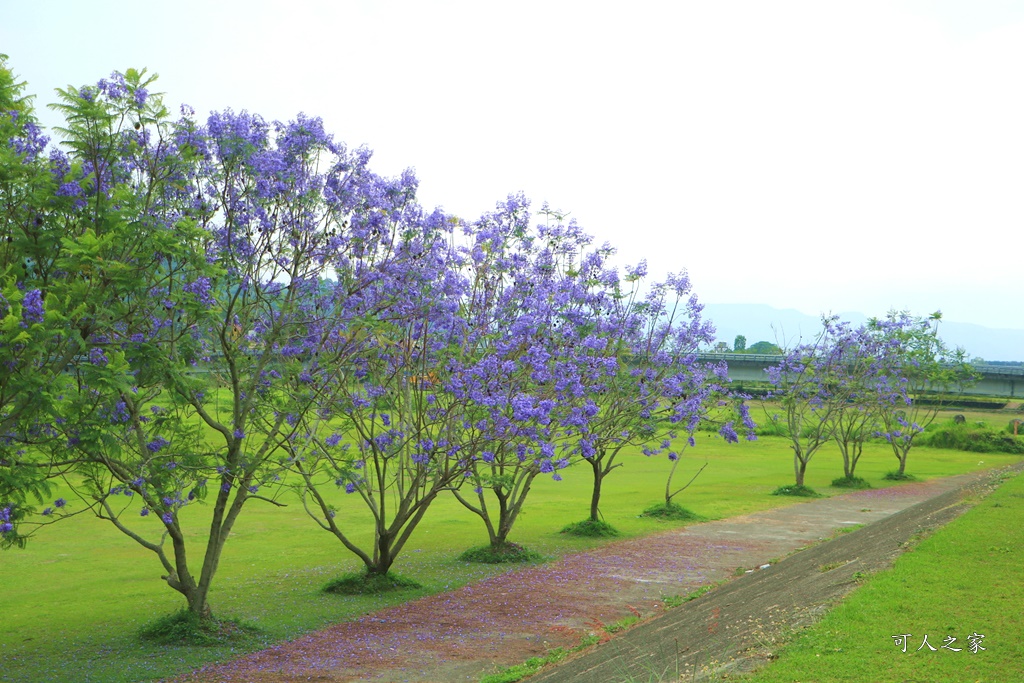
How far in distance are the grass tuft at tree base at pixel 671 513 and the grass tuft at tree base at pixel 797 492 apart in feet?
22.3

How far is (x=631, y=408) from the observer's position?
19.7 m

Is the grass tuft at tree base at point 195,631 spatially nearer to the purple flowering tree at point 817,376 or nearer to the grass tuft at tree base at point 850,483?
the purple flowering tree at point 817,376

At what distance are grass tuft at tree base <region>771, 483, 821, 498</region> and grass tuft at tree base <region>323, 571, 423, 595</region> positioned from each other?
18947 mm

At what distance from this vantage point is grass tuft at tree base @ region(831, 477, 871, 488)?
113ft

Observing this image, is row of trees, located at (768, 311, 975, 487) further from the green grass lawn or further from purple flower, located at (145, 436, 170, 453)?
purple flower, located at (145, 436, 170, 453)

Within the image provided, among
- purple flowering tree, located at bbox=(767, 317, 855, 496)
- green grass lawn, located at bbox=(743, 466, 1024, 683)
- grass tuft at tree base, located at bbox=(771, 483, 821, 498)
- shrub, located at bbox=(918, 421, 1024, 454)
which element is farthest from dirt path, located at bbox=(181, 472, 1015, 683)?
shrub, located at bbox=(918, 421, 1024, 454)

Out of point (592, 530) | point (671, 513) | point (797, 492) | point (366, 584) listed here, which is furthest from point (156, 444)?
point (797, 492)

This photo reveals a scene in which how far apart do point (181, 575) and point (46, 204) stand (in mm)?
6030

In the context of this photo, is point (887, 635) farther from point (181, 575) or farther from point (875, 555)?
point (181, 575)

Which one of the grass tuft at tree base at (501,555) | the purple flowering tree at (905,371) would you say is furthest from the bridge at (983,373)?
the grass tuft at tree base at (501,555)

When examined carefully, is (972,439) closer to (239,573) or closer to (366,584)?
(366,584)

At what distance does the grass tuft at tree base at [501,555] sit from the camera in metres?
19.2

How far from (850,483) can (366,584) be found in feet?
81.0

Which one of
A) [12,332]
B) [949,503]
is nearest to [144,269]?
[12,332]
